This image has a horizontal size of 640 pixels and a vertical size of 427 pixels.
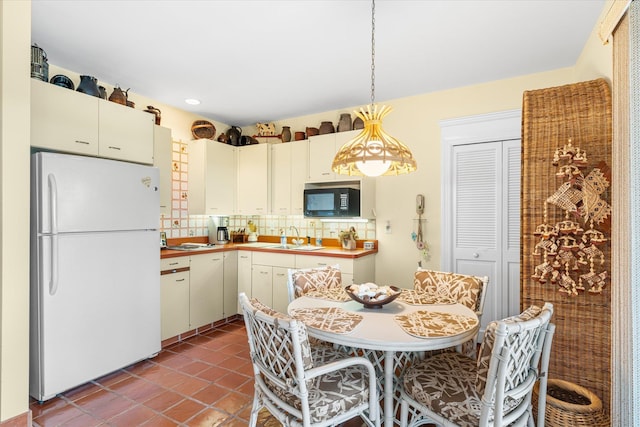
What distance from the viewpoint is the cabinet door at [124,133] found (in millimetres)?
2736

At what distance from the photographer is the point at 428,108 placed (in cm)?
353

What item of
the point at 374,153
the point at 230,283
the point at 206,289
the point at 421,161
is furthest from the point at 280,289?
the point at 374,153

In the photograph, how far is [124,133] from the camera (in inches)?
113

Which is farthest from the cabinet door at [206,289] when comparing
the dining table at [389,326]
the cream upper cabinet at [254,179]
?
the dining table at [389,326]

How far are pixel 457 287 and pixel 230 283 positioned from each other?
267cm

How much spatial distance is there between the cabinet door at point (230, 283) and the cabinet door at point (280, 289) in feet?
1.89

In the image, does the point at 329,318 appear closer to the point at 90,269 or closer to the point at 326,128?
the point at 90,269

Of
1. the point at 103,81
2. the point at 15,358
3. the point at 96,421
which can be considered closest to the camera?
the point at 15,358

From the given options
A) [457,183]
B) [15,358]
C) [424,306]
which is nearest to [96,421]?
[15,358]

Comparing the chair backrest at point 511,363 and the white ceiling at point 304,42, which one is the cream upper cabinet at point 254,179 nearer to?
the white ceiling at point 304,42

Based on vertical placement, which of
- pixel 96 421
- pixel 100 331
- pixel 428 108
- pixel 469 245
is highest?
pixel 428 108

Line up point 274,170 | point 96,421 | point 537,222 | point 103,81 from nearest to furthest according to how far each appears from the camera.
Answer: point 96,421 → point 537,222 → point 103,81 → point 274,170

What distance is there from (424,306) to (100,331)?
96.9 inches

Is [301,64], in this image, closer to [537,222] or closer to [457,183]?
[457,183]
